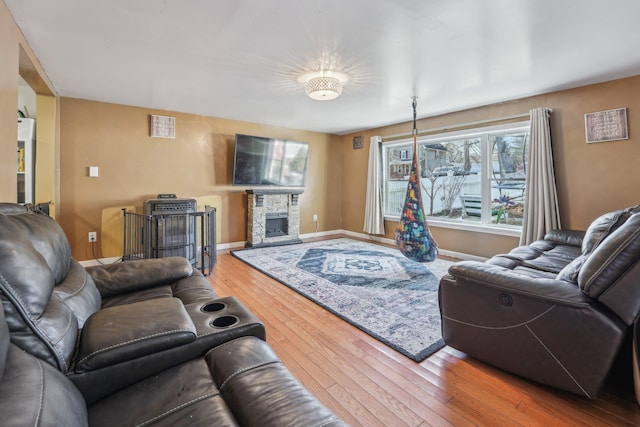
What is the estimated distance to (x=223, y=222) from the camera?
5.04 meters

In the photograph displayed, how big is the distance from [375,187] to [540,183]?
2.60 meters

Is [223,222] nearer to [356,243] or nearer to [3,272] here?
[356,243]

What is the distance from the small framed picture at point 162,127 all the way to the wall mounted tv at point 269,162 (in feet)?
3.12

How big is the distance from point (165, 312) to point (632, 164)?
4.29 metres

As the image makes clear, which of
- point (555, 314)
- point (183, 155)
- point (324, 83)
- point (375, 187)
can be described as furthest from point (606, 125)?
point (183, 155)

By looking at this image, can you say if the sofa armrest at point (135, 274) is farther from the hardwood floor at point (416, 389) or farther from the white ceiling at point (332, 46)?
the white ceiling at point (332, 46)

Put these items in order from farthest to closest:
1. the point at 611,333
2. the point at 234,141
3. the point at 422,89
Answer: the point at 234,141 < the point at 422,89 < the point at 611,333

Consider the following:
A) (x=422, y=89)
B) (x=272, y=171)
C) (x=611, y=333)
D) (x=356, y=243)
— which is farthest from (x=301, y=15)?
(x=356, y=243)

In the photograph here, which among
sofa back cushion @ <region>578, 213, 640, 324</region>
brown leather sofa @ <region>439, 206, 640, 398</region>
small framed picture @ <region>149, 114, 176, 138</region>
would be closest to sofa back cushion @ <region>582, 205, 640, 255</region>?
brown leather sofa @ <region>439, 206, 640, 398</region>

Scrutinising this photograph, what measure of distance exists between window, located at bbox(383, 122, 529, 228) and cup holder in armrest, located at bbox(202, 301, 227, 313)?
13.1ft

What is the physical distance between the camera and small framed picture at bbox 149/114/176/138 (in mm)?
4301

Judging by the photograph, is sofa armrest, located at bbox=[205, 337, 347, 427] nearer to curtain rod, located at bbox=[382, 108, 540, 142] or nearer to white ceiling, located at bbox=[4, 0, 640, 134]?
white ceiling, located at bbox=[4, 0, 640, 134]

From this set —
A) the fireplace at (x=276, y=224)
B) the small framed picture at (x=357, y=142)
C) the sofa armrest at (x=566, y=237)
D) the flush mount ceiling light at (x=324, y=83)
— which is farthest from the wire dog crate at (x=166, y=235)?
the sofa armrest at (x=566, y=237)

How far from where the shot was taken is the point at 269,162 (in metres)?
5.25
